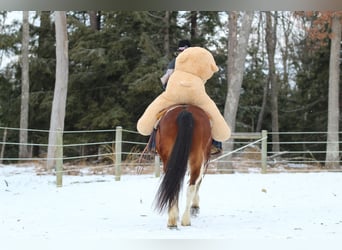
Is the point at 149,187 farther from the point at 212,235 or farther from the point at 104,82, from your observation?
the point at 104,82

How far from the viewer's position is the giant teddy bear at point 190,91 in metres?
3.43

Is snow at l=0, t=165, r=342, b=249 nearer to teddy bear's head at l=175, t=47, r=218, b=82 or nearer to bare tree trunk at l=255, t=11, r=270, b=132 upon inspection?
teddy bear's head at l=175, t=47, r=218, b=82

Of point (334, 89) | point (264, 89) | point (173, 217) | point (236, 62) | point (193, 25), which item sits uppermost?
point (193, 25)

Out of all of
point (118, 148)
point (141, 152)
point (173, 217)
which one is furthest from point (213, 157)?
point (173, 217)

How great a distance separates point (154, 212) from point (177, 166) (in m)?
0.93

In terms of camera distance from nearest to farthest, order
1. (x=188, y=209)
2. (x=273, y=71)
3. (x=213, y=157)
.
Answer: (x=188, y=209)
(x=213, y=157)
(x=273, y=71)

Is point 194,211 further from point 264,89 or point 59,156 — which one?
point 264,89

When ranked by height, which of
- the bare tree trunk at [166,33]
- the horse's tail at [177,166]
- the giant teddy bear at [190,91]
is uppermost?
the bare tree trunk at [166,33]

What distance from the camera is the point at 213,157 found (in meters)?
9.06

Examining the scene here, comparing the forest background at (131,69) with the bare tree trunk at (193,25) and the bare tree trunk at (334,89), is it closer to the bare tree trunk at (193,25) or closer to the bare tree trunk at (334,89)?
the bare tree trunk at (193,25)

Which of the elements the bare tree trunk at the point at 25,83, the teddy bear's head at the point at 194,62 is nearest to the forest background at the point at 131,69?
the bare tree trunk at the point at 25,83

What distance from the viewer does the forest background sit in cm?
1084

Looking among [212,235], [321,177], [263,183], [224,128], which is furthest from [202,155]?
[321,177]

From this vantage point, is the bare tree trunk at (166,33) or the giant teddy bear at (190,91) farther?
the bare tree trunk at (166,33)
